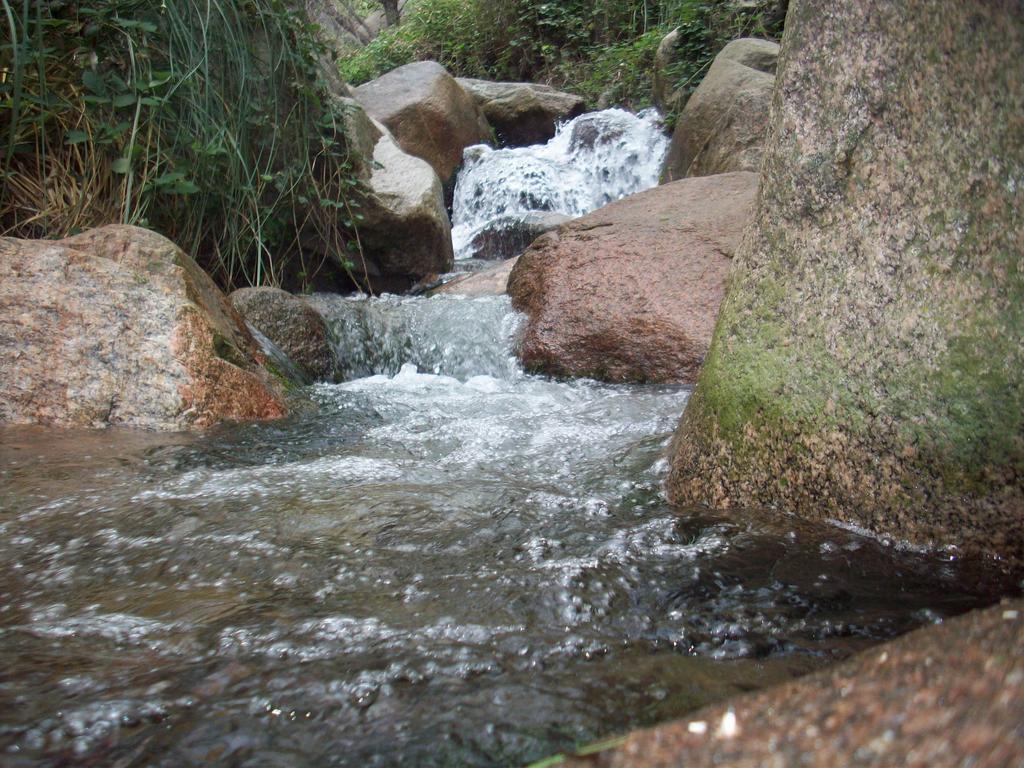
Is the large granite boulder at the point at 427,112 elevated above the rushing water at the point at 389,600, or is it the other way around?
the large granite boulder at the point at 427,112

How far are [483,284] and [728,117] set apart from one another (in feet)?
8.70

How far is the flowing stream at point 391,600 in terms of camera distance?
3.88 feet

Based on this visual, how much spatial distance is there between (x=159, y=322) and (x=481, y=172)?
7164mm

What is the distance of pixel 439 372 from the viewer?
5.08 metres

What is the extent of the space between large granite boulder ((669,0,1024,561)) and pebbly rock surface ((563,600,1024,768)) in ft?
3.33

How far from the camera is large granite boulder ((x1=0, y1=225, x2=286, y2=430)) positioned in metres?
3.23

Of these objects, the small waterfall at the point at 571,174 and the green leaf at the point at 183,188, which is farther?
the small waterfall at the point at 571,174

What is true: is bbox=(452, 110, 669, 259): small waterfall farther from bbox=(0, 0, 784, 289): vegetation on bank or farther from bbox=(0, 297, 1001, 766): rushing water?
bbox=(0, 297, 1001, 766): rushing water

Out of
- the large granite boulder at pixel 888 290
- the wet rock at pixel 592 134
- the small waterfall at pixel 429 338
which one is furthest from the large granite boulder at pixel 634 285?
the wet rock at pixel 592 134

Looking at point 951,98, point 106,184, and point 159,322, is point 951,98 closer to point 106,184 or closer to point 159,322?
point 159,322

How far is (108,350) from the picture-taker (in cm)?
332

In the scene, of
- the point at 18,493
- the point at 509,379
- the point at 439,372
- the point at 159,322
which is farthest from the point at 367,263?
the point at 18,493

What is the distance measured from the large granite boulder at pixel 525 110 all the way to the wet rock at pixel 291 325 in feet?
23.3

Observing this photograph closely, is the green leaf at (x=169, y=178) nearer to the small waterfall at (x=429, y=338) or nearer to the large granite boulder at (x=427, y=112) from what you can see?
the small waterfall at (x=429, y=338)
